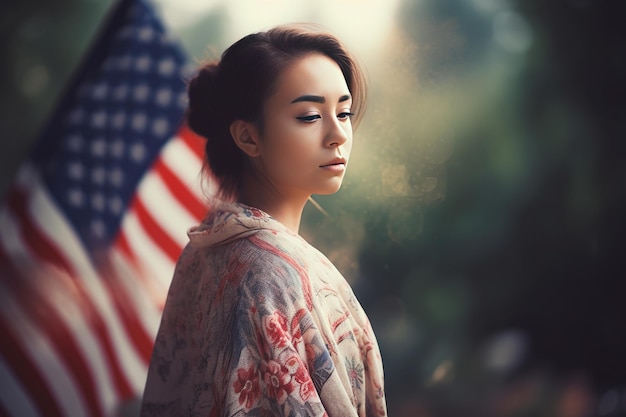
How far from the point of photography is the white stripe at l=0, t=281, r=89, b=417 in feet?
5.17

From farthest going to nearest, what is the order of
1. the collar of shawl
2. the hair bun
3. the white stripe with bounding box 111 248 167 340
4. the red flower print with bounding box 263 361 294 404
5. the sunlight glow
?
the sunlight glow
the white stripe with bounding box 111 248 167 340
the hair bun
the collar of shawl
the red flower print with bounding box 263 361 294 404

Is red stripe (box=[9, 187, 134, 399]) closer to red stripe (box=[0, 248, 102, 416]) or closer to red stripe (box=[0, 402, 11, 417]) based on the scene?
red stripe (box=[0, 248, 102, 416])

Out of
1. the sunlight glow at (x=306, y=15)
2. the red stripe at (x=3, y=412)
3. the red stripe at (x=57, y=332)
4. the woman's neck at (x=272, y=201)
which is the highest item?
the sunlight glow at (x=306, y=15)

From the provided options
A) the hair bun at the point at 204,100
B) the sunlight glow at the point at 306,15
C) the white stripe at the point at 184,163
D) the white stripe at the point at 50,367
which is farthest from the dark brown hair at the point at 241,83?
the sunlight glow at the point at 306,15

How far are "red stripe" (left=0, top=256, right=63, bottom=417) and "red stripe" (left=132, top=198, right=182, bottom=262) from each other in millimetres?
355

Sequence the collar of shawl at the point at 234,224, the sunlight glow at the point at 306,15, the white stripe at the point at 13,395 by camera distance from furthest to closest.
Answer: the sunlight glow at the point at 306,15 < the white stripe at the point at 13,395 < the collar of shawl at the point at 234,224

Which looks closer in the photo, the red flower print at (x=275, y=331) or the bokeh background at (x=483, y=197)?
the red flower print at (x=275, y=331)

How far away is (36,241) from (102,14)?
28.8 inches

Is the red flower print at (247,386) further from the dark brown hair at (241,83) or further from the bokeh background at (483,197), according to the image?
the bokeh background at (483,197)

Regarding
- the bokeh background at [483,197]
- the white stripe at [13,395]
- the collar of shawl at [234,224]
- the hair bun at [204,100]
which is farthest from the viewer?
the bokeh background at [483,197]

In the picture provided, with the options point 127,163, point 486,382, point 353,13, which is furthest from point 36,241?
point 486,382

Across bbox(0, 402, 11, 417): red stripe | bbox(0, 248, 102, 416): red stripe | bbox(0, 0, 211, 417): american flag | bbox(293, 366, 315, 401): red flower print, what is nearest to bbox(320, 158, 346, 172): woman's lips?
bbox(293, 366, 315, 401): red flower print

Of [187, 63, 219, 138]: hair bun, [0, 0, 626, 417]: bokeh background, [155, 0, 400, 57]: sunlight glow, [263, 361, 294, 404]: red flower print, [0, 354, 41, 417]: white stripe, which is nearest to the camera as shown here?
[263, 361, 294, 404]: red flower print

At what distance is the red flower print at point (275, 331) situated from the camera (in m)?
0.86
